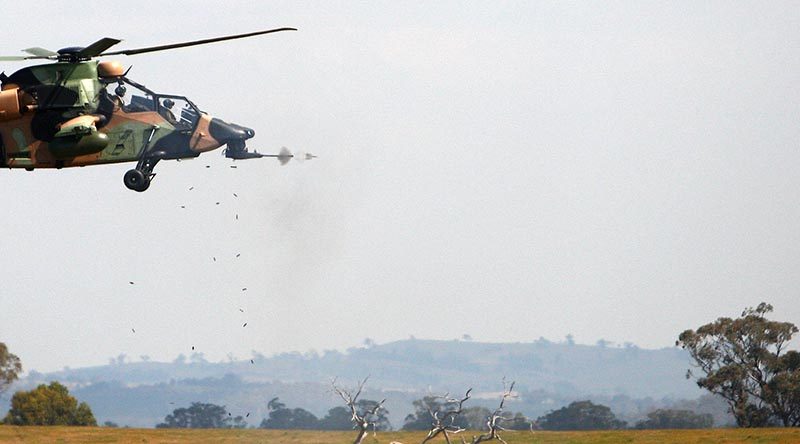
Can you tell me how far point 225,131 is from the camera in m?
39.4

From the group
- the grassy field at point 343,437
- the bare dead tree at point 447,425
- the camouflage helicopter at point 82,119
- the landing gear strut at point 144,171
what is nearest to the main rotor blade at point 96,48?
the camouflage helicopter at point 82,119

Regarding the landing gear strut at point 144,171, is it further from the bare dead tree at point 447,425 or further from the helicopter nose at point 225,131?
the bare dead tree at point 447,425

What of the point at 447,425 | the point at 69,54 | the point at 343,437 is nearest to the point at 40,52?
the point at 69,54

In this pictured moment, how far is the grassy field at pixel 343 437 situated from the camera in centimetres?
7638

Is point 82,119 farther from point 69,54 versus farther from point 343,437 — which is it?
point 343,437

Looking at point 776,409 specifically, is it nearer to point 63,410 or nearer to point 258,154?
point 63,410

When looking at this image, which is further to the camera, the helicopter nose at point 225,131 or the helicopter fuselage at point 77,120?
the helicopter nose at point 225,131

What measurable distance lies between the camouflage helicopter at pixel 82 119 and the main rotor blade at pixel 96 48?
26 millimetres

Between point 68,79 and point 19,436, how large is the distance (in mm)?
47061

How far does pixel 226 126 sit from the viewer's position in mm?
39500

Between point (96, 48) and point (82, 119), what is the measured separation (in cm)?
232

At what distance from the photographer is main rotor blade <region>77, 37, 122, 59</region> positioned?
34513 mm

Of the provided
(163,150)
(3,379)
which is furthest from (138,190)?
(3,379)

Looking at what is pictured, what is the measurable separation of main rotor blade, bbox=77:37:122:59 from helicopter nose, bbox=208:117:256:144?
4335mm
